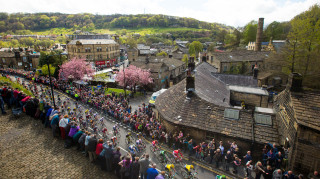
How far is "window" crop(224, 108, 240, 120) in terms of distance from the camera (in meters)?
14.5

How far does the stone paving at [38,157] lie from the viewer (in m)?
8.03

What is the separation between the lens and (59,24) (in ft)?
646

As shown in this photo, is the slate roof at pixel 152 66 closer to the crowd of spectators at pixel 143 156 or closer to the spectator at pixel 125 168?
the crowd of spectators at pixel 143 156

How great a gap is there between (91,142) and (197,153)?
27.3 ft

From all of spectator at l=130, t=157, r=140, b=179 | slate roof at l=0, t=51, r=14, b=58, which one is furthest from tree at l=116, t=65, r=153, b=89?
slate roof at l=0, t=51, r=14, b=58

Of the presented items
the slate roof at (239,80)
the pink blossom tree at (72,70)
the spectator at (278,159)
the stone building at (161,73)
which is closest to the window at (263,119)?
the spectator at (278,159)

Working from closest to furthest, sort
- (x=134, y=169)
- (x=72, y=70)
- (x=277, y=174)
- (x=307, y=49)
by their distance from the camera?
(x=134, y=169) → (x=277, y=174) → (x=307, y=49) → (x=72, y=70)

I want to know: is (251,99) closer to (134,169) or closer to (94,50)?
(134,169)

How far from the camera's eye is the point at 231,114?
1476 cm

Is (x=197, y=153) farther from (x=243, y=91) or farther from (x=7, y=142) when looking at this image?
(x=243, y=91)

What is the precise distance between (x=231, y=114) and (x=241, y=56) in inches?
1479

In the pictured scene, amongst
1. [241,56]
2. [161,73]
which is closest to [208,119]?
[161,73]

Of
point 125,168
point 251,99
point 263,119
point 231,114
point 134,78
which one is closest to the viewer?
point 125,168

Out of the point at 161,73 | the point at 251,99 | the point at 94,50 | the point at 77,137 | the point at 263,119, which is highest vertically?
the point at 94,50
